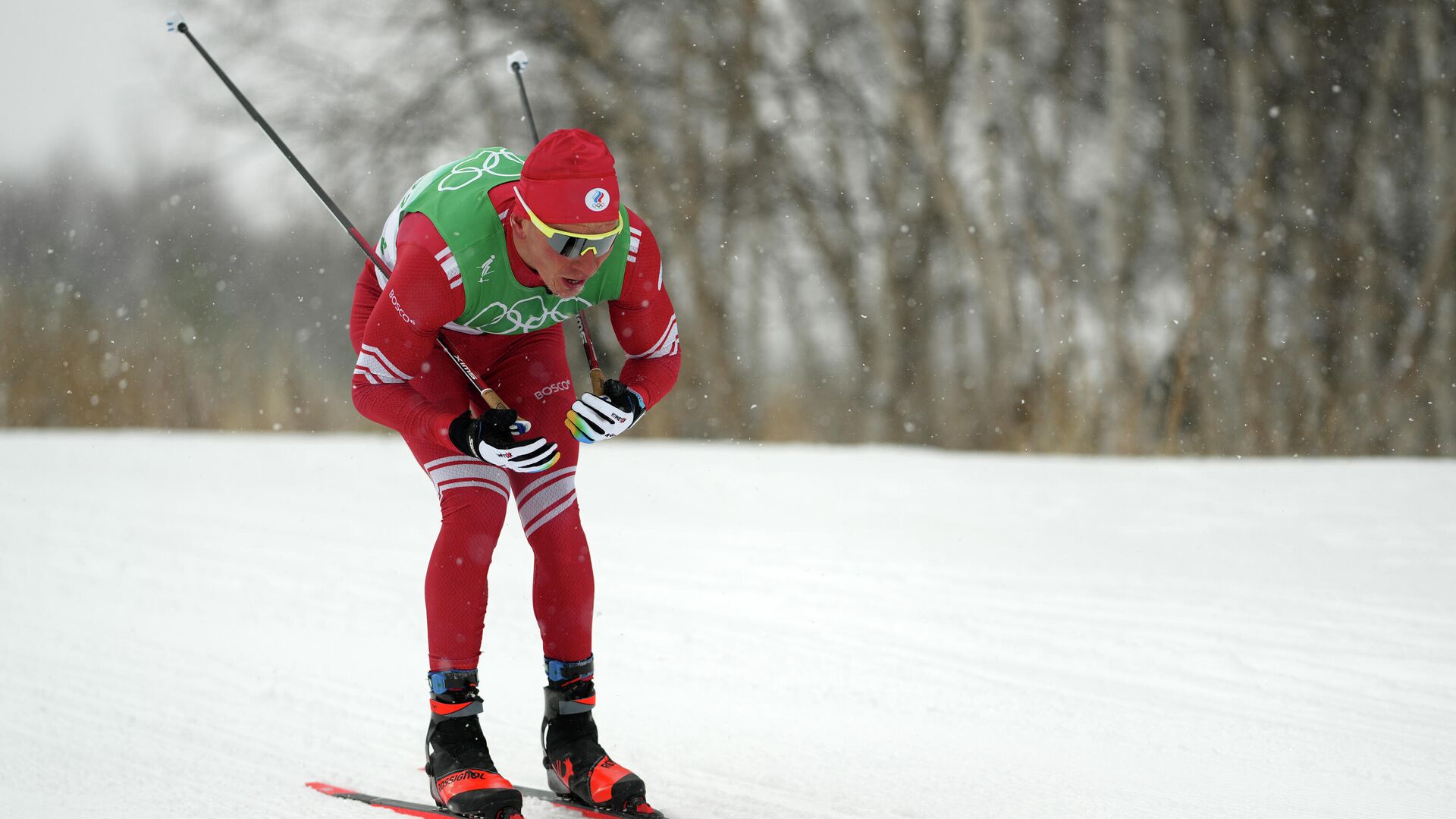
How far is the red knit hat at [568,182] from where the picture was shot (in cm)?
268


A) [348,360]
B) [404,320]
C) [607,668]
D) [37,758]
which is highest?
[404,320]

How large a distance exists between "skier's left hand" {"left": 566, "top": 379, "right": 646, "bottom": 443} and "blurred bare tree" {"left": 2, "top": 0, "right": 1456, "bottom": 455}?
21.2ft

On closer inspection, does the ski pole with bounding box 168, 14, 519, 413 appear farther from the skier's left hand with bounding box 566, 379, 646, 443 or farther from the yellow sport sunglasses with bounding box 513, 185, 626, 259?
the yellow sport sunglasses with bounding box 513, 185, 626, 259

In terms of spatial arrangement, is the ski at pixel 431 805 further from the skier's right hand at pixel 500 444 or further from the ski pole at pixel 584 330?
the ski pole at pixel 584 330

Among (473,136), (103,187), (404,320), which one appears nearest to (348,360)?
(473,136)

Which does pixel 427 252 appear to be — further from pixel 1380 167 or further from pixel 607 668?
pixel 1380 167

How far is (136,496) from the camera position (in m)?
8.42

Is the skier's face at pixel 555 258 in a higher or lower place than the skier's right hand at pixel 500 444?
higher

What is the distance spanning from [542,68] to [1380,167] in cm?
896

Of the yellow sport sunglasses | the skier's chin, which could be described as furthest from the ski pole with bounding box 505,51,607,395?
the yellow sport sunglasses

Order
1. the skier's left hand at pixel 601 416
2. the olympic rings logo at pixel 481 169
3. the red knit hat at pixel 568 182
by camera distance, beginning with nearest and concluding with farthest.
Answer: the red knit hat at pixel 568 182 → the skier's left hand at pixel 601 416 → the olympic rings logo at pixel 481 169

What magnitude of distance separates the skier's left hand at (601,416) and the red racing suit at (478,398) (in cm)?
12

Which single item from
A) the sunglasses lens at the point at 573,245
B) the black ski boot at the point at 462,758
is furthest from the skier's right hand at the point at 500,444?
the black ski boot at the point at 462,758

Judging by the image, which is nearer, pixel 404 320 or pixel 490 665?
pixel 404 320
